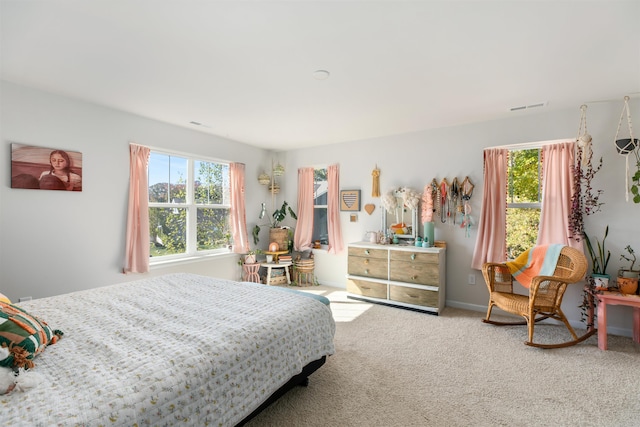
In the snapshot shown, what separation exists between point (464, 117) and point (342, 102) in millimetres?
Answer: 1636

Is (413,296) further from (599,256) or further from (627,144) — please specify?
(627,144)

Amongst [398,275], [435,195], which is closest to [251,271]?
[398,275]

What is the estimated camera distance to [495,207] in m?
3.70

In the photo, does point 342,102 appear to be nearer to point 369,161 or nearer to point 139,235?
point 369,161

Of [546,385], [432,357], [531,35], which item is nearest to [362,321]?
[432,357]

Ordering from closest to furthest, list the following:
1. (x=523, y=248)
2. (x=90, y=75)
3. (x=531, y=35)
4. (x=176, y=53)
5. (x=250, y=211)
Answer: (x=531, y=35) → (x=176, y=53) → (x=90, y=75) → (x=523, y=248) → (x=250, y=211)

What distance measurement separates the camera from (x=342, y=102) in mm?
3102

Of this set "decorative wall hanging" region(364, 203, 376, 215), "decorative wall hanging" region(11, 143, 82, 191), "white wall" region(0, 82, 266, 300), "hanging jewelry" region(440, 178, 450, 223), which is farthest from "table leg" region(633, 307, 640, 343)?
A: "decorative wall hanging" region(11, 143, 82, 191)

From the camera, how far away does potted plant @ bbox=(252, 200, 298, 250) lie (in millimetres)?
5137

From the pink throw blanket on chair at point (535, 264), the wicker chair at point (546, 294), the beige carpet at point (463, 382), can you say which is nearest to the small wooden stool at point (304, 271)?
the beige carpet at point (463, 382)

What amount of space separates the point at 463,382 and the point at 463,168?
269 centimetres

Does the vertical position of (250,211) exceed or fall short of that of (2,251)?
it exceeds it

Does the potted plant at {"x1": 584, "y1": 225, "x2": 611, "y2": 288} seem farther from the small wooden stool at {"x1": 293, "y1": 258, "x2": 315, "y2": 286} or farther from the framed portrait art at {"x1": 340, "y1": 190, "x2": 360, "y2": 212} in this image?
the small wooden stool at {"x1": 293, "y1": 258, "x2": 315, "y2": 286}

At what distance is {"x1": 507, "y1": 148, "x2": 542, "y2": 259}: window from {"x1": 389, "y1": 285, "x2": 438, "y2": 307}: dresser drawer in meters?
1.13
